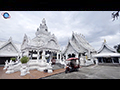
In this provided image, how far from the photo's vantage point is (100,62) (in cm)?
A: 1523

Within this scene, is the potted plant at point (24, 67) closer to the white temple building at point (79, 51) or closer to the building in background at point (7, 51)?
the building in background at point (7, 51)

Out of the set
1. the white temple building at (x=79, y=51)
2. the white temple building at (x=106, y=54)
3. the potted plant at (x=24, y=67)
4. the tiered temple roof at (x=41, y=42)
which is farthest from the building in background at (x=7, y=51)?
the white temple building at (x=106, y=54)

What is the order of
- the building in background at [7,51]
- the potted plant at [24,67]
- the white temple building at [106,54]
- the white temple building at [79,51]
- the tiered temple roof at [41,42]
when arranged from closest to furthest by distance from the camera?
the potted plant at [24,67] < the tiered temple roof at [41,42] < the building in background at [7,51] < the white temple building at [106,54] < the white temple building at [79,51]

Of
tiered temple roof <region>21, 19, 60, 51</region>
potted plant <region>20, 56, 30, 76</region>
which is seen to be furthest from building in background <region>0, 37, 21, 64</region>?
potted plant <region>20, 56, 30, 76</region>

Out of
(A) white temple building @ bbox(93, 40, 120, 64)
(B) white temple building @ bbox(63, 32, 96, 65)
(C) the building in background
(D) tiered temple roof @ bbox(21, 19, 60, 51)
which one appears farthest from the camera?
(B) white temple building @ bbox(63, 32, 96, 65)

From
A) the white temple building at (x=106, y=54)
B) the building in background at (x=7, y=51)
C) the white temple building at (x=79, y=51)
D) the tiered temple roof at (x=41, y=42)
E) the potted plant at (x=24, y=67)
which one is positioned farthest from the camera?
the white temple building at (x=79, y=51)

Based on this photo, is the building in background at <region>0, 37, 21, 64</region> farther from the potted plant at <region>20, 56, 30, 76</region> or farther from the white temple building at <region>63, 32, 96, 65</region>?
the white temple building at <region>63, 32, 96, 65</region>

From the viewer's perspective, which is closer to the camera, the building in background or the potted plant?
the potted plant

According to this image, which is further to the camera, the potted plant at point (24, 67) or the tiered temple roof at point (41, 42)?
the tiered temple roof at point (41, 42)

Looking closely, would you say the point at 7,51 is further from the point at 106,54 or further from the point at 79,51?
the point at 106,54

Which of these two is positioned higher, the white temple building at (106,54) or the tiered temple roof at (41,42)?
the tiered temple roof at (41,42)
